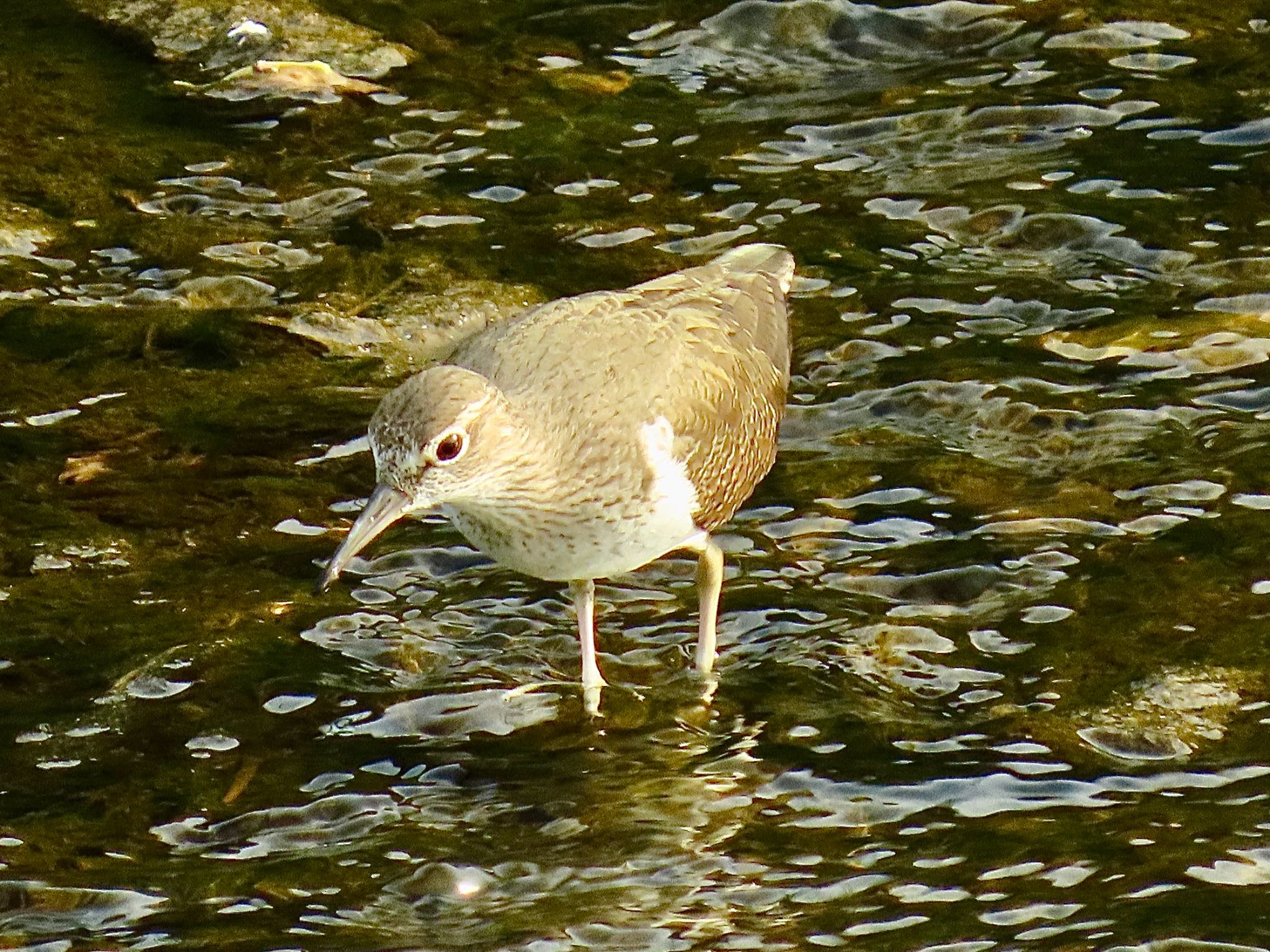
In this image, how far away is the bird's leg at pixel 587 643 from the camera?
231 inches

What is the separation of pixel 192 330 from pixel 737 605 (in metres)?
2.68

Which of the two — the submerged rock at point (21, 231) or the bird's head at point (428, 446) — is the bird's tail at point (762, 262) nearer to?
the bird's head at point (428, 446)

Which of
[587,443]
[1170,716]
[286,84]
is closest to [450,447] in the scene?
[587,443]

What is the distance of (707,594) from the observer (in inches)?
239

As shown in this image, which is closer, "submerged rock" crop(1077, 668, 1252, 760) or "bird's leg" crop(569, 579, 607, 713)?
"submerged rock" crop(1077, 668, 1252, 760)

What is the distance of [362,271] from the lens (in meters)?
8.27

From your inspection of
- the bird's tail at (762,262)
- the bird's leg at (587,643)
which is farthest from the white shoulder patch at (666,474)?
the bird's tail at (762,262)

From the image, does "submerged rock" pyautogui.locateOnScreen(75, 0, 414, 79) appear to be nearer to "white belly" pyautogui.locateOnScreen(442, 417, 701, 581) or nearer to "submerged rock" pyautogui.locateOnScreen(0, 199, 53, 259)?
"submerged rock" pyautogui.locateOnScreen(0, 199, 53, 259)

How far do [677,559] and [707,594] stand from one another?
90 cm

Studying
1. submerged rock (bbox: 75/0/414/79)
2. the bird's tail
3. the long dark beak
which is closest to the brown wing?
the bird's tail

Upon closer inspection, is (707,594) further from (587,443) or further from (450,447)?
(450,447)

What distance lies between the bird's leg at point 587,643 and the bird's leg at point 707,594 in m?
0.31

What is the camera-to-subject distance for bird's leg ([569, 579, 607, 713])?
19.2ft

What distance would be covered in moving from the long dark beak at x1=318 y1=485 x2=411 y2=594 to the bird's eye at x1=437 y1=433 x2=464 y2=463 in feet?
0.47
